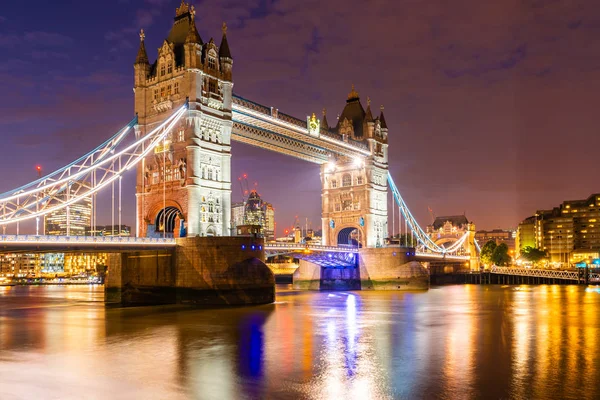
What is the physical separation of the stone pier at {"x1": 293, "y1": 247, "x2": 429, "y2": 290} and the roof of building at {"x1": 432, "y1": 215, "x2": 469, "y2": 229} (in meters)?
73.1

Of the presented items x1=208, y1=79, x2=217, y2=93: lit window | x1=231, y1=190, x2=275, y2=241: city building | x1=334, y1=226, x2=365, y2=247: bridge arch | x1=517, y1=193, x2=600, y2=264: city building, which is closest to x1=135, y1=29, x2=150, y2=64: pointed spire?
x1=208, y1=79, x2=217, y2=93: lit window

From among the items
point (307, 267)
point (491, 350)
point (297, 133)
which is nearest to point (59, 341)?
point (491, 350)

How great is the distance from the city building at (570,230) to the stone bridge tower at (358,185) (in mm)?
80493

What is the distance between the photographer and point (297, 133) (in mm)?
56969

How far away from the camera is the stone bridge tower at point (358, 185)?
70000 mm

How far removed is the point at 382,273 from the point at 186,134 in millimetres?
28490

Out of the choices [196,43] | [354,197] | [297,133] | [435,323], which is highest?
[196,43]

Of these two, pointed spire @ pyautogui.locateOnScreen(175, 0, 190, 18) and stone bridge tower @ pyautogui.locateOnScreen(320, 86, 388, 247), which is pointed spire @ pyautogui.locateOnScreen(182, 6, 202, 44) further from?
stone bridge tower @ pyautogui.locateOnScreen(320, 86, 388, 247)

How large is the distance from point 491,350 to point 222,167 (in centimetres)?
2756

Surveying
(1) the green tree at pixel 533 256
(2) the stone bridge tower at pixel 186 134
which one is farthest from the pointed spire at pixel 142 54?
(1) the green tree at pixel 533 256

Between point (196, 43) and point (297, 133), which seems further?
point (297, 133)

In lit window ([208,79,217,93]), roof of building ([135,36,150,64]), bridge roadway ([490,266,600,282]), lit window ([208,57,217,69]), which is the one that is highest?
roof of building ([135,36,150,64])

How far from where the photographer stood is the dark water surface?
17.3m

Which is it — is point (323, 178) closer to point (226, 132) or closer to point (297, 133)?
point (297, 133)
